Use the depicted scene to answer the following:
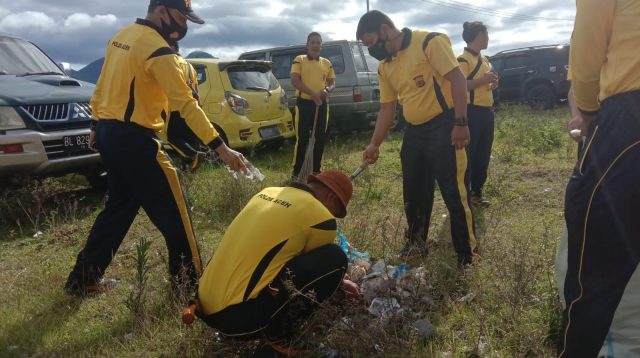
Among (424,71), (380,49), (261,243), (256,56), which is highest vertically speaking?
(256,56)

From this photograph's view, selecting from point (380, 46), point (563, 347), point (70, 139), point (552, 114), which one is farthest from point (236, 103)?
point (552, 114)

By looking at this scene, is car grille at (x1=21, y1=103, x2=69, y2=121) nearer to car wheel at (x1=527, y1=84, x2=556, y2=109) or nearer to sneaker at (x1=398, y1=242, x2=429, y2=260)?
sneaker at (x1=398, y1=242, x2=429, y2=260)

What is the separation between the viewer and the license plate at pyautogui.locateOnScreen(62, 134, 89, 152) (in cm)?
515

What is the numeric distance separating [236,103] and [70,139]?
9.27ft

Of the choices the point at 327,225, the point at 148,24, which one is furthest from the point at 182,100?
the point at 327,225

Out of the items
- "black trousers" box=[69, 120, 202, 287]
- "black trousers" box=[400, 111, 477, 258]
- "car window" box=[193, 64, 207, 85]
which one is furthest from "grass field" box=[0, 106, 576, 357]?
"car window" box=[193, 64, 207, 85]

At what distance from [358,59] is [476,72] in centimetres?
462

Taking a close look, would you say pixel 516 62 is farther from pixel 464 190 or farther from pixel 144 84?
pixel 144 84

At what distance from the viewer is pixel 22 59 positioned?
20.2 feet

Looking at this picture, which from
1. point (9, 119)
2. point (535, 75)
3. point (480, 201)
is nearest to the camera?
point (9, 119)

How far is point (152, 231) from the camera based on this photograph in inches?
198

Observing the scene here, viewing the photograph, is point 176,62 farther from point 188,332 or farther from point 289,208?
point 188,332

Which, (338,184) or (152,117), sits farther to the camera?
(152,117)

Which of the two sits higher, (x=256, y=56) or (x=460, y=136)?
(x=256, y=56)
